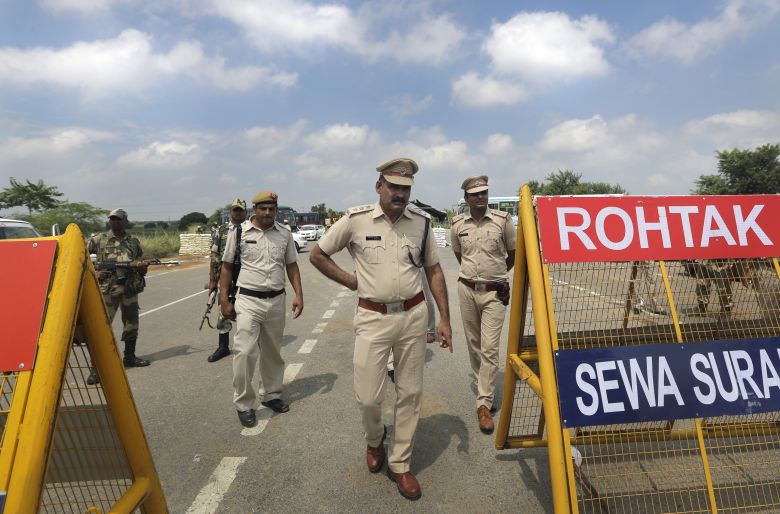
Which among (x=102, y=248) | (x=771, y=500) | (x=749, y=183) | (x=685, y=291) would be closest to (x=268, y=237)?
(x=102, y=248)

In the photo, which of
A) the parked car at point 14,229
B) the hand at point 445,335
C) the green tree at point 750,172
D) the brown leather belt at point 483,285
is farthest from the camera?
the green tree at point 750,172

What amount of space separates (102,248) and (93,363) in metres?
4.01

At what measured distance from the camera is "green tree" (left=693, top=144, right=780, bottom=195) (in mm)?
30234

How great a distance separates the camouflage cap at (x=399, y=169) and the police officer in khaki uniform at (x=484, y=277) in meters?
1.12

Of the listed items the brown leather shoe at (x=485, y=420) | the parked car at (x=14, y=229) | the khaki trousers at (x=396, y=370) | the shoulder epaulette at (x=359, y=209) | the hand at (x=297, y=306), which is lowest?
the brown leather shoe at (x=485, y=420)

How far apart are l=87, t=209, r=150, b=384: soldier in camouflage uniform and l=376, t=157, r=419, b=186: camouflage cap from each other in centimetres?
373

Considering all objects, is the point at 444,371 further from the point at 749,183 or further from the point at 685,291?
the point at 749,183

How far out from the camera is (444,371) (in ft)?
15.0

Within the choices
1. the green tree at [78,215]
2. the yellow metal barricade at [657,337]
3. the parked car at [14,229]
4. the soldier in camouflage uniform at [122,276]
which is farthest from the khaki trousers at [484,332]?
the green tree at [78,215]

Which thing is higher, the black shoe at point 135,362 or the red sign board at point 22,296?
the red sign board at point 22,296

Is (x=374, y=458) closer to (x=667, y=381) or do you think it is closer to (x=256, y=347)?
(x=256, y=347)

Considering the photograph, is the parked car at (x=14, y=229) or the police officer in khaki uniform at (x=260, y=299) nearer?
the police officer in khaki uniform at (x=260, y=299)

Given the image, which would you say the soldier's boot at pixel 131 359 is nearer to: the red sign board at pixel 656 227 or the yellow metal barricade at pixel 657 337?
the yellow metal barricade at pixel 657 337

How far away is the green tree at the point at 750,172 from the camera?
30.2 m
